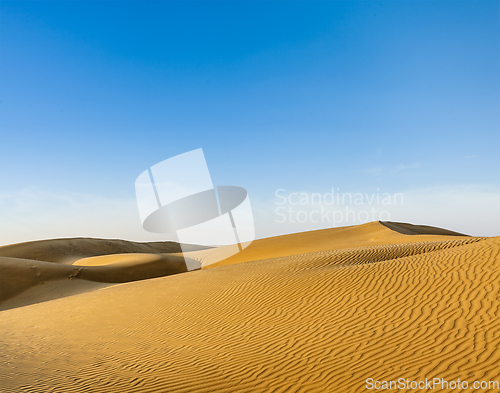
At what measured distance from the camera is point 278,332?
8.02m

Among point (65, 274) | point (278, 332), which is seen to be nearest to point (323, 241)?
point (65, 274)

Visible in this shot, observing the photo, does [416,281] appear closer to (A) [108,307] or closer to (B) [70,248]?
(A) [108,307]

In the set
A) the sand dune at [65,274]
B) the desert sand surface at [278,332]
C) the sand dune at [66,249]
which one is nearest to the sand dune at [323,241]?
the sand dune at [65,274]

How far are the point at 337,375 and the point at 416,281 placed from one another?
525 cm

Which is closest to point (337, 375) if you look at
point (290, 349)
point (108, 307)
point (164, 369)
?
point (290, 349)

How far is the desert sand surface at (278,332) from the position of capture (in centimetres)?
559

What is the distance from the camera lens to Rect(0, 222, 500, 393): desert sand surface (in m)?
5.59

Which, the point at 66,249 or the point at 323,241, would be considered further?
the point at 66,249

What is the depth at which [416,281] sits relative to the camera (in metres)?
9.50

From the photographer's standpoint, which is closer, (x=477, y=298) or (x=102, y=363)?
(x=102, y=363)

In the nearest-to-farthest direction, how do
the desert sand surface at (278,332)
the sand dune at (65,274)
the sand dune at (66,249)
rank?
1. the desert sand surface at (278,332)
2. the sand dune at (65,274)
3. the sand dune at (66,249)

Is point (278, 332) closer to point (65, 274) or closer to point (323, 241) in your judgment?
point (65, 274)

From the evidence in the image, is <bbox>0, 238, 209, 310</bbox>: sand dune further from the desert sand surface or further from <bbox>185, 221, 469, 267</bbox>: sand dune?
the desert sand surface

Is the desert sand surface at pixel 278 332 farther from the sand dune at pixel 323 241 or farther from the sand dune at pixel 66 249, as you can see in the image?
the sand dune at pixel 66 249
